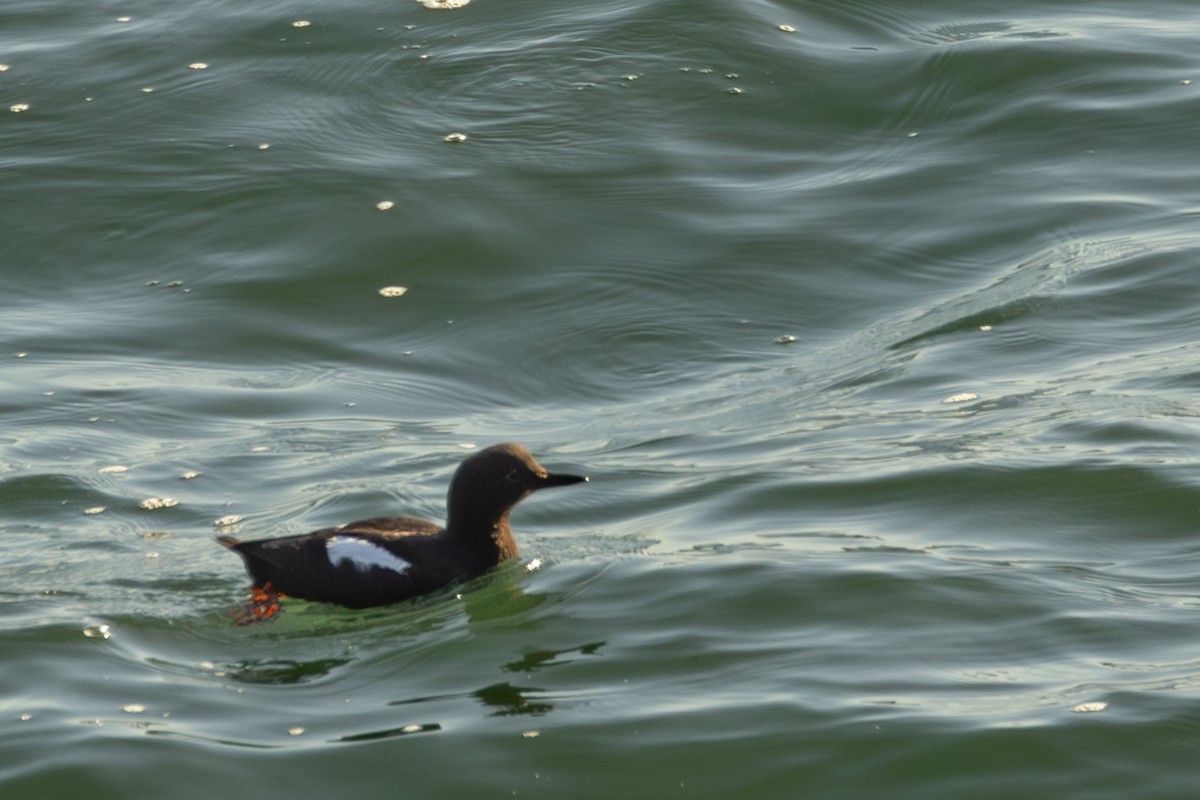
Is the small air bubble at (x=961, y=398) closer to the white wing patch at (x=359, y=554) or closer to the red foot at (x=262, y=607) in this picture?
the white wing patch at (x=359, y=554)

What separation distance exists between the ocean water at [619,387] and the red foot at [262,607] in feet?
0.24

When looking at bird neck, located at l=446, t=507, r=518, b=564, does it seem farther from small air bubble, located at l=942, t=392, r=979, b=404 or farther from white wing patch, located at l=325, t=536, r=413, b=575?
small air bubble, located at l=942, t=392, r=979, b=404

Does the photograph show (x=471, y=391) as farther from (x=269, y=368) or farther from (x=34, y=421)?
(x=34, y=421)

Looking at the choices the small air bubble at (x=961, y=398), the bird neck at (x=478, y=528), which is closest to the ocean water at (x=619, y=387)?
the small air bubble at (x=961, y=398)

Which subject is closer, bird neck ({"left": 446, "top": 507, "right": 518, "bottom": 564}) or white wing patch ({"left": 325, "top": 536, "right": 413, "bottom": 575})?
white wing patch ({"left": 325, "top": 536, "right": 413, "bottom": 575})

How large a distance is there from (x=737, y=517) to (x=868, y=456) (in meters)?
0.94

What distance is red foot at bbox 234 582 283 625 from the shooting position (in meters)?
7.69

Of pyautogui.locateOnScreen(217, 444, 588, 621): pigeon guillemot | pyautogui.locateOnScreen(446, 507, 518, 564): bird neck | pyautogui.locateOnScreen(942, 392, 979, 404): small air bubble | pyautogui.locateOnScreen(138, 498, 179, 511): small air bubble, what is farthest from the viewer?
pyautogui.locateOnScreen(942, 392, 979, 404): small air bubble

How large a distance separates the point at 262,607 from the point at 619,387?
132 inches

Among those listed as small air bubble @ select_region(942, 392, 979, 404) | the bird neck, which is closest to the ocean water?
small air bubble @ select_region(942, 392, 979, 404)

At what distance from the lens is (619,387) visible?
1057cm

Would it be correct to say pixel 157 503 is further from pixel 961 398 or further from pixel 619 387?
pixel 961 398

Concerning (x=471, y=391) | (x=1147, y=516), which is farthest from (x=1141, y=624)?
(x=471, y=391)

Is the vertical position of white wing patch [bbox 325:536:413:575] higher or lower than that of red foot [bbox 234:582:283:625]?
higher
